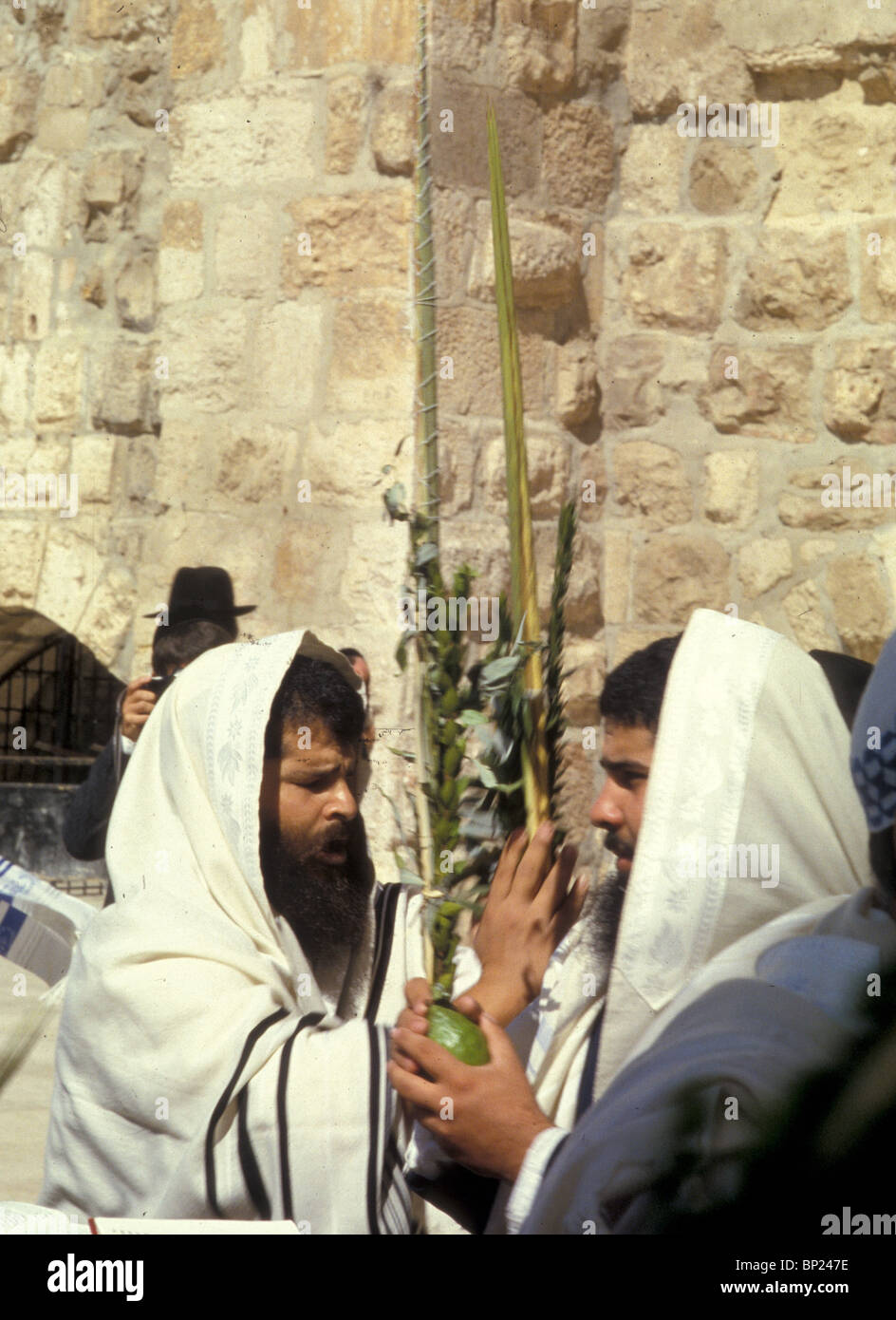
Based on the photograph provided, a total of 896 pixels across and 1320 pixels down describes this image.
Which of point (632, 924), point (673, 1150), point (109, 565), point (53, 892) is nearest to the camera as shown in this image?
point (673, 1150)

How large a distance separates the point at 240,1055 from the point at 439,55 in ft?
7.78

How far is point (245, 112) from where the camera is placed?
3.34m

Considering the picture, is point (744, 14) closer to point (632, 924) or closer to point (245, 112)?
point (245, 112)

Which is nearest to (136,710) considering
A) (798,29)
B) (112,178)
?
(112,178)

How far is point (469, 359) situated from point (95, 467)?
170cm

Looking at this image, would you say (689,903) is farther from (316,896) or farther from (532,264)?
(532,264)

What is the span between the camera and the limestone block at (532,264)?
3238mm

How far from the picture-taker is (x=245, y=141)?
3.34 metres

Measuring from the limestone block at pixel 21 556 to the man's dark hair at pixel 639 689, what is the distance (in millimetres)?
2827

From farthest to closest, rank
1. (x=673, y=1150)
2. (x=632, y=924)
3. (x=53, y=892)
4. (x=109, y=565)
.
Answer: (x=109, y=565) < (x=53, y=892) < (x=632, y=924) < (x=673, y=1150)

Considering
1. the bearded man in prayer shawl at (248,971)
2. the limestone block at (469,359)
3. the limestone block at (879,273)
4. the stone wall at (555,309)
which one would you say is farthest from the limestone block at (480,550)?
the limestone block at (879,273)

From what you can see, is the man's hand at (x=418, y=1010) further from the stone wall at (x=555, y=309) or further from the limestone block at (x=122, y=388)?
the limestone block at (x=122, y=388)
